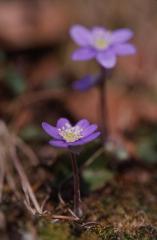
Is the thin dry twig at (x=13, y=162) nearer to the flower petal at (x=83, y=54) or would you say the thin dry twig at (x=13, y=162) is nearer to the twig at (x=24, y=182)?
the twig at (x=24, y=182)

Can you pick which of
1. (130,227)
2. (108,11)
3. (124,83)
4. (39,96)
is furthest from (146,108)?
(130,227)

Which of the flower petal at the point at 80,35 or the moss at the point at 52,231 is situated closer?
the moss at the point at 52,231

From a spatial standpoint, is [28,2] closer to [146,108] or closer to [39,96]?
[39,96]

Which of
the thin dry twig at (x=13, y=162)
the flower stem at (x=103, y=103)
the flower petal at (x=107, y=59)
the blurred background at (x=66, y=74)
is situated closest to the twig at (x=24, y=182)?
the thin dry twig at (x=13, y=162)

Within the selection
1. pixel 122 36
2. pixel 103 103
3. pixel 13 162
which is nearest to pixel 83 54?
pixel 122 36

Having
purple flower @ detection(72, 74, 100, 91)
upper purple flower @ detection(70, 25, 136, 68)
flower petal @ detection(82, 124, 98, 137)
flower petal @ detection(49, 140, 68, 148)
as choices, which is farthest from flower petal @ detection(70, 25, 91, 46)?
flower petal @ detection(49, 140, 68, 148)

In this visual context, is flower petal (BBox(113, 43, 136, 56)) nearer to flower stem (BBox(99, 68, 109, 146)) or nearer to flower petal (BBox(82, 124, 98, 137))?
flower stem (BBox(99, 68, 109, 146))

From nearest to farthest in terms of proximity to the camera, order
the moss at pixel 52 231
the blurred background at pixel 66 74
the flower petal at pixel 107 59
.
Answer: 1. the moss at pixel 52 231
2. the flower petal at pixel 107 59
3. the blurred background at pixel 66 74

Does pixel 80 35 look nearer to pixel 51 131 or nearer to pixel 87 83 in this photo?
pixel 87 83
